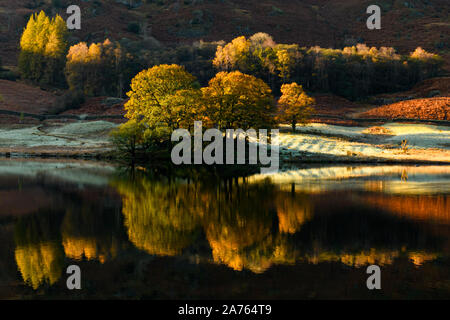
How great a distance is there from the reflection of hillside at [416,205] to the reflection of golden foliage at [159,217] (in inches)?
359

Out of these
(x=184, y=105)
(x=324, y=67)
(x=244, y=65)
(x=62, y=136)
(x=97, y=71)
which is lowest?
(x=62, y=136)

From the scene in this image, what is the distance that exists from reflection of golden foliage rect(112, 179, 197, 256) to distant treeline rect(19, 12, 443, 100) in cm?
7127

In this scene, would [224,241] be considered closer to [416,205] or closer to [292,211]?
[292,211]

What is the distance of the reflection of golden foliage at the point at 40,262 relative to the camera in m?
12.4

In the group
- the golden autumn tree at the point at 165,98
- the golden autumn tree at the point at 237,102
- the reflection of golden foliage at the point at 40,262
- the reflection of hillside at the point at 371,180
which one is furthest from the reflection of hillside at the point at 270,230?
the golden autumn tree at the point at 237,102

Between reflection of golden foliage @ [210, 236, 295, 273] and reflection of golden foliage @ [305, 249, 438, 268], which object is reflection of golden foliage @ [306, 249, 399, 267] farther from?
reflection of golden foliage @ [210, 236, 295, 273]

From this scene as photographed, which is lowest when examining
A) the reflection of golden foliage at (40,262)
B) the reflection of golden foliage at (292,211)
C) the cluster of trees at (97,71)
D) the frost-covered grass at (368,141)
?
the reflection of golden foliage at (292,211)

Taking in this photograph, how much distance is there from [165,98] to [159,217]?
31.4 metres

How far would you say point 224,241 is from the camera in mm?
16188

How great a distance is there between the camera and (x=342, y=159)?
5256cm

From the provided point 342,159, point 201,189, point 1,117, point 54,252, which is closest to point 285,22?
point 1,117

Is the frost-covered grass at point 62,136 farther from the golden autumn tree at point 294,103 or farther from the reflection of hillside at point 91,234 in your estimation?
the reflection of hillside at point 91,234

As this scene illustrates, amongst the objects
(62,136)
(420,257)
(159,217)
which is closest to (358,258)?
(420,257)
